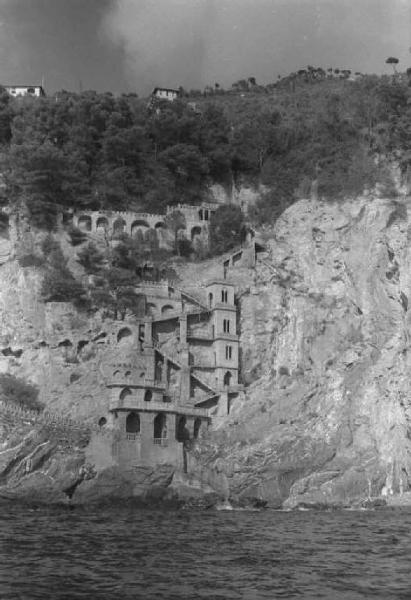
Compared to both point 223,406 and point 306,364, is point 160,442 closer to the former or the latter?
point 223,406

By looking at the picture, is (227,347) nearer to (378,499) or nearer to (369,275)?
(369,275)

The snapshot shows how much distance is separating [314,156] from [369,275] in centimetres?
1601

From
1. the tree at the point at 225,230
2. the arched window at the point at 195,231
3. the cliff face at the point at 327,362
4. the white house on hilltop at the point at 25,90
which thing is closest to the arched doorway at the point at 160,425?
the cliff face at the point at 327,362

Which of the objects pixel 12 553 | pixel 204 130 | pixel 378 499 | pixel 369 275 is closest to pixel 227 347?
pixel 369 275

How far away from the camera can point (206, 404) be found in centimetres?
6638

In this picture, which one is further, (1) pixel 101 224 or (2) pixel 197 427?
(1) pixel 101 224

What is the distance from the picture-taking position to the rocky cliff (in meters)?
57.9

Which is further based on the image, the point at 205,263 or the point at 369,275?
the point at 205,263

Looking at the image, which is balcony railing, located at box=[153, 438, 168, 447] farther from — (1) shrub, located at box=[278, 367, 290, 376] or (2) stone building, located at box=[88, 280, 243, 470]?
(1) shrub, located at box=[278, 367, 290, 376]

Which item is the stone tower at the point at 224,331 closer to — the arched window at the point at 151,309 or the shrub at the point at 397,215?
the arched window at the point at 151,309

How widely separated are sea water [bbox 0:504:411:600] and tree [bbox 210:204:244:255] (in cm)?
2940

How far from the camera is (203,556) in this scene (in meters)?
36.0

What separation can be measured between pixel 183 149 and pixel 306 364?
24632 mm

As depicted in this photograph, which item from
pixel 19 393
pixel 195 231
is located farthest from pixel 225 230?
pixel 19 393
